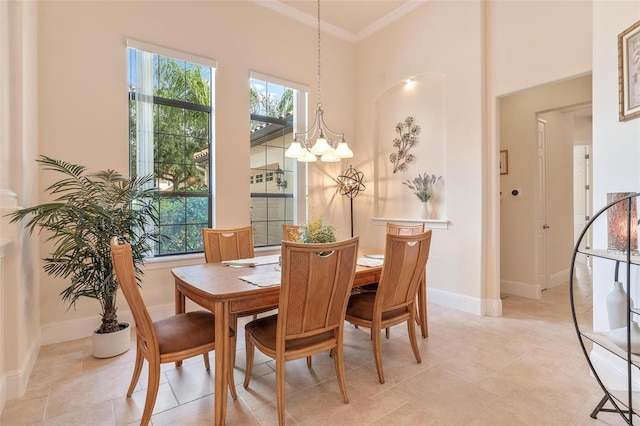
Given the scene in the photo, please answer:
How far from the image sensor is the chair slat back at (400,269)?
216 cm

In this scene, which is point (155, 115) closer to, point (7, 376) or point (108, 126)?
point (108, 126)

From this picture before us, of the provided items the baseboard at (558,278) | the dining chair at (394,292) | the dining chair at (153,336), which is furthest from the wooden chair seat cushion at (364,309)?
the baseboard at (558,278)

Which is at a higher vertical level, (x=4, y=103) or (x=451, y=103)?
(x=451, y=103)

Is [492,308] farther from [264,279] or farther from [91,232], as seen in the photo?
[91,232]

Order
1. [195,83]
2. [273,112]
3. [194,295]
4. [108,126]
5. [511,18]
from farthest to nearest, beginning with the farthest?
[273,112] < [195,83] < [511,18] < [108,126] < [194,295]

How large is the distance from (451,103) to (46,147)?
4191 mm

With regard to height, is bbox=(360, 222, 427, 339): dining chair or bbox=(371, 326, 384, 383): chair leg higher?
bbox=(360, 222, 427, 339): dining chair

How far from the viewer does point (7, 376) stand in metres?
2.01

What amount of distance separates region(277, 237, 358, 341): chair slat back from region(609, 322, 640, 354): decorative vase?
1416mm

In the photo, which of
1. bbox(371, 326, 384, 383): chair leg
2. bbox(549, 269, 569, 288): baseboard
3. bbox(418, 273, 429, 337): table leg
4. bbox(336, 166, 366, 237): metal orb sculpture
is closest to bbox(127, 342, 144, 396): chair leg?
bbox(371, 326, 384, 383): chair leg

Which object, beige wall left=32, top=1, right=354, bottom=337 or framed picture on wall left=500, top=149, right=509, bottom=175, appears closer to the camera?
beige wall left=32, top=1, right=354, bottom=337

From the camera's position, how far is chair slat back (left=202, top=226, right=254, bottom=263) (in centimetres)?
290

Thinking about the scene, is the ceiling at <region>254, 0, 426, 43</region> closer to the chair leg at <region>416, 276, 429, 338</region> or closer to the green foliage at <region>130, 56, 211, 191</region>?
the green foliage at <region>130, 56, 211, 191</region>

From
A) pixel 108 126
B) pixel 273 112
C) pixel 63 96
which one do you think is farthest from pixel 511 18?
pixel 63 96
